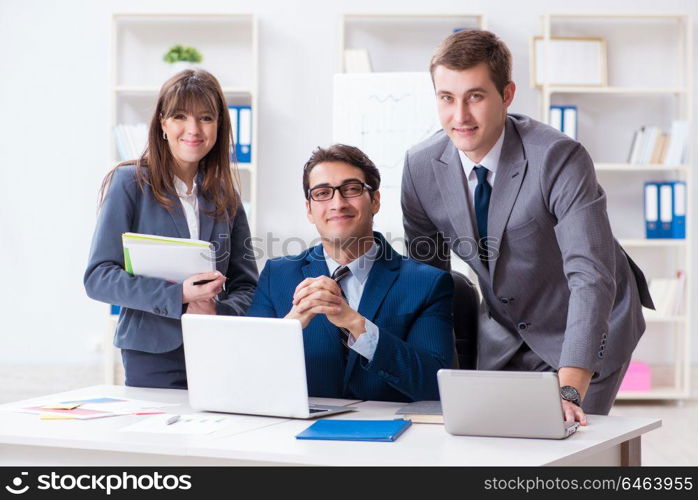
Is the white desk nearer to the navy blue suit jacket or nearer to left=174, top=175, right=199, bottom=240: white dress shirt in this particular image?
the navy blue suit jacket

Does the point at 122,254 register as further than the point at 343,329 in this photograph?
Yes

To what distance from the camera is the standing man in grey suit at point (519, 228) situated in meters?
1.94

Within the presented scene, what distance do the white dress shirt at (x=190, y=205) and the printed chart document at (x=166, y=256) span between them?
0.19 meters

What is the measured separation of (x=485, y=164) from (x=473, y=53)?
313mm

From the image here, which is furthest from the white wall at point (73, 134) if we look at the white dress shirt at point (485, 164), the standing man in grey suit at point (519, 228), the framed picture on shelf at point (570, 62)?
the white dress shirt at point (485, 164)

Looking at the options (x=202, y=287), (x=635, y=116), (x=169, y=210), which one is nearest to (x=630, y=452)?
(x=202, y=287)

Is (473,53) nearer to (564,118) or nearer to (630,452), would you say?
(630,452)

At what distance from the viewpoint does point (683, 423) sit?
14.9 feet

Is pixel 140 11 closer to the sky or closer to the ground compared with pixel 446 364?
closer to the sky

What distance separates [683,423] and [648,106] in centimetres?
190

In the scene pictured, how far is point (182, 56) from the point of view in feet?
16.6

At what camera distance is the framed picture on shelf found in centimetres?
506
